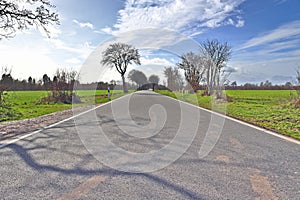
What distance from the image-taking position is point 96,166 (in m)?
3.56

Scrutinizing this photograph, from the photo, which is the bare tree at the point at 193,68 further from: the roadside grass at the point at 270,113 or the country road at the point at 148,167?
the country road at the point at 148,167

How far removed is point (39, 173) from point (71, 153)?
99 cm

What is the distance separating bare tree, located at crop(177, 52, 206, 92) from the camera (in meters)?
26.2

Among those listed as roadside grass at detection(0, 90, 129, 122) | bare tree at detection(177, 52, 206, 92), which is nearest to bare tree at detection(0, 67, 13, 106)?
roadside grass at detection(0, 90, 129, 122)

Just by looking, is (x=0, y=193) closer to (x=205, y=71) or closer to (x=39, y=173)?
(x=39, y=173)

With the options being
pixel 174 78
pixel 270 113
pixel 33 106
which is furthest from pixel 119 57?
pixel 270 113

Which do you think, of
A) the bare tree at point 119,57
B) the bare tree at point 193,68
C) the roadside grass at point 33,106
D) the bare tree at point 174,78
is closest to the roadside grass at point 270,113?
the roadside grass at point 33,106

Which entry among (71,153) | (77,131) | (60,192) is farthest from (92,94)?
(60,192)

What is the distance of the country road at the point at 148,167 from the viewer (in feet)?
8.86

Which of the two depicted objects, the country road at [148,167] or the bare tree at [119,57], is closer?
the country road at [148,167]

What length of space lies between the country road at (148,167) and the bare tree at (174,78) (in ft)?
84.0

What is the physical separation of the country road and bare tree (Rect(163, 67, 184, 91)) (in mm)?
25591

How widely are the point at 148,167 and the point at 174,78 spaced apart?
30290 millimetres

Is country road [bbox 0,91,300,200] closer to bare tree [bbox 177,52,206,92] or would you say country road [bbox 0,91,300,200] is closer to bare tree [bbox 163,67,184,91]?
bare tree [bbox 177,52,206,92]
